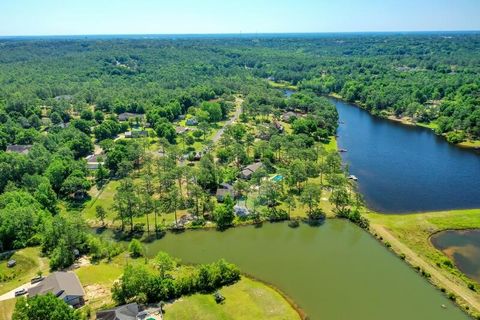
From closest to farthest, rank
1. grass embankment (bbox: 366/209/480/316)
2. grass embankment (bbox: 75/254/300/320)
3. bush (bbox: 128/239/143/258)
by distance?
grass embankment (bbox: 75/254/300/320), grass embankment (bbox: 366/209/480/316), bush (bbox: 128/239/143/258)

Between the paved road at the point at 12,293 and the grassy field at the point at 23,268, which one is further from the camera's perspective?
the grassy field at the point at 23,268

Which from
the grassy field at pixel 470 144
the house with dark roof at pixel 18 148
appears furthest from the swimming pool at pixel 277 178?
the grassy field at pixel 470 144

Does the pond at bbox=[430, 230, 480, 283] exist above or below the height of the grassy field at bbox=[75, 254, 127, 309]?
below

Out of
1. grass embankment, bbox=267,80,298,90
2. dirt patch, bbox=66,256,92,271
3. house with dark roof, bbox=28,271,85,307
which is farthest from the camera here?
grass embankment, bbox=267,80,298,90

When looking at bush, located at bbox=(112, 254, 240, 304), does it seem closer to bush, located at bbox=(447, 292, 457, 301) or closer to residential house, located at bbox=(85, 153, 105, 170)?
bush, located at bbox=(447, 292, 457, 301)

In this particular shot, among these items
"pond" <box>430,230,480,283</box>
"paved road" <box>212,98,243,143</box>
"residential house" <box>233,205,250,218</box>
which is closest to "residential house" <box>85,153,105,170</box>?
"paved road" <box>212,98,243,143</box>

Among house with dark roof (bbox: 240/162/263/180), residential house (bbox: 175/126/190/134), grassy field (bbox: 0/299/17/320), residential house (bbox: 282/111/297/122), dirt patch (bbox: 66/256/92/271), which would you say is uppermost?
residential house (bbox: 282/111/297/122)

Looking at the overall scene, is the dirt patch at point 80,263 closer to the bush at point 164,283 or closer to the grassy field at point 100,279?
the grassy field at point 100,279

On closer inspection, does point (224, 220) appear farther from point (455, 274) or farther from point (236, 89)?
point (236, 89)
